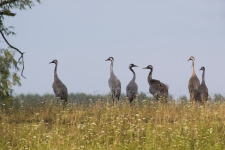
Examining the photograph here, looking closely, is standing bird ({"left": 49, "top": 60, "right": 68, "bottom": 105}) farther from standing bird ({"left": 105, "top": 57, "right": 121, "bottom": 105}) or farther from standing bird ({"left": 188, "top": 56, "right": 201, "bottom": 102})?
standing bird ({"left": 188, "top": 56, "right": 201, "bottom": 102})

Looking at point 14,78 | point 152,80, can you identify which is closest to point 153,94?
point 152,80

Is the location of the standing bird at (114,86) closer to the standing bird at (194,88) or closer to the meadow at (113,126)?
the meadow at (113,126)

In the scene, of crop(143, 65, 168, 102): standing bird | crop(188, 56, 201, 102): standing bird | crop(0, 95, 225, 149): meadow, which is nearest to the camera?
crop(0, 95, 225, 149): meadow

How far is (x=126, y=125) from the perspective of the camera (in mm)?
13047

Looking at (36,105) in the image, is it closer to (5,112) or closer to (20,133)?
(5,112)

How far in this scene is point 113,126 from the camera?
10.9m

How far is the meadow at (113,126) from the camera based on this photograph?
34.5 ft

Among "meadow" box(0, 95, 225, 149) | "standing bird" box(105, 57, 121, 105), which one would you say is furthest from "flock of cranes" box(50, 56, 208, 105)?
"meadow" box(0, 95, 225, 149)

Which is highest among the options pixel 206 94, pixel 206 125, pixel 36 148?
pixel 206 94

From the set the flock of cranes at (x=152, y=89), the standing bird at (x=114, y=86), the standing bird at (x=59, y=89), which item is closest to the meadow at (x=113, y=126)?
the standing bird at (x=59, y=89)

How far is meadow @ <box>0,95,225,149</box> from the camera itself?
34.5 ft

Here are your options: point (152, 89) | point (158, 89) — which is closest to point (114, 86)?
point (152, 89)

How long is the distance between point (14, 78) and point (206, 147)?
14737 mm

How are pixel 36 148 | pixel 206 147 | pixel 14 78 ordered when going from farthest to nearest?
1. pixel 14 78
2. pixel 36 148
3. pixel 206 147
